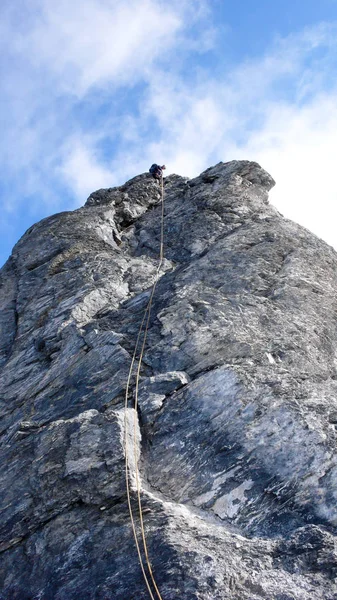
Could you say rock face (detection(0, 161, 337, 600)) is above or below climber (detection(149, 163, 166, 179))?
below

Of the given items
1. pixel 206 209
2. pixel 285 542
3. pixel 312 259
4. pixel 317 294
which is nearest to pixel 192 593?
pixel 285 542

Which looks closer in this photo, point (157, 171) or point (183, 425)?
point (183, 425)

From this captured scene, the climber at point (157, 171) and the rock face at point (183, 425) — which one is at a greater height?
the climber at point (157, 171)

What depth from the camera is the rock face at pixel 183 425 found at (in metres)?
8.26

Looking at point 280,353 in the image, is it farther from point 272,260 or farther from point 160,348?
point 272,260

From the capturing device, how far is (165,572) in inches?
313

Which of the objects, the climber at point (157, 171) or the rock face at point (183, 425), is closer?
the rock face at point (183, 425)

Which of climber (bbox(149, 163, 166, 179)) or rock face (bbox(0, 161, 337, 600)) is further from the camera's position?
climber (bbox(149, 163, 166, 179))

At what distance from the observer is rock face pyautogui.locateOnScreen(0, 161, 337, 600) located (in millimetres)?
8258

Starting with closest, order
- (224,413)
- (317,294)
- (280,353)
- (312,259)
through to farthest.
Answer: (224,413)
(280,353)
(317,294)
(312,259)

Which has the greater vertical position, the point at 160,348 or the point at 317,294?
the point at 160,348

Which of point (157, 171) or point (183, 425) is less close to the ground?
point (157, 171)

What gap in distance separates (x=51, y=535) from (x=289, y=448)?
375 centimetres

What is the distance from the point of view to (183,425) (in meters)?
10.1
